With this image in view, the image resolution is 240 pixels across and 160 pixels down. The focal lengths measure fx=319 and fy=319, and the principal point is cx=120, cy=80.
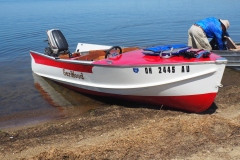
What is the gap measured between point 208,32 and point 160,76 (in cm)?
372

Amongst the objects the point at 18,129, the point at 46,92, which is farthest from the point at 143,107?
the point at 46,92

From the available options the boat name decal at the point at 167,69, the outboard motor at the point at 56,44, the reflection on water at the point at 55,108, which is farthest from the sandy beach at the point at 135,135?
the outboard motor at the point at 56,44

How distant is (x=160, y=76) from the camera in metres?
6.56

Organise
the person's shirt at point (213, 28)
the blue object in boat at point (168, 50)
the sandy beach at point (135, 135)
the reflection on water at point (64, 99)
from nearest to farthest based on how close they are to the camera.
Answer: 1. the sandy beach at point (135, 135)
2. the blue object in boat at point (168, 50)
3. the reflection on water at point (64, 99)
4. the person's shirt at point (213, 28)

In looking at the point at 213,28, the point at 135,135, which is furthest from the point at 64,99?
the point at 213,28

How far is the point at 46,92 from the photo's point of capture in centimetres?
966

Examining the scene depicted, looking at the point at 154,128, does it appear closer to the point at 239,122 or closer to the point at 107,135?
the point at 107,135

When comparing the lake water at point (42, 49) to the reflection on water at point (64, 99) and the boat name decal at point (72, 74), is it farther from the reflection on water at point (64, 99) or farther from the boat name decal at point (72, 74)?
the boat name decal at point (72, 74)

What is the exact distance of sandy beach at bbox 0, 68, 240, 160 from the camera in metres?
4.96

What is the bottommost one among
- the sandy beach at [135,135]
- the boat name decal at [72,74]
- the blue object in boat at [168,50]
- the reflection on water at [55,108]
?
the reflection on water at [55,108]

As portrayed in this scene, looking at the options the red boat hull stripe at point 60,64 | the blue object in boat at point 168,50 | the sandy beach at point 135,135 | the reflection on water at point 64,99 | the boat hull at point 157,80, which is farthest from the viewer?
the reflection on water at point 64,99

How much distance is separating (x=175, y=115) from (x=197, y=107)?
49cm

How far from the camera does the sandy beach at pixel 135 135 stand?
16.3ft

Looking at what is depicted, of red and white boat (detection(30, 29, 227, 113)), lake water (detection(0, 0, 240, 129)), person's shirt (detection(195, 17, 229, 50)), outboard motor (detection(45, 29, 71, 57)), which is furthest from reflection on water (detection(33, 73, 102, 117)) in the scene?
person's shirt (detection(195, 17, 229, 50))
